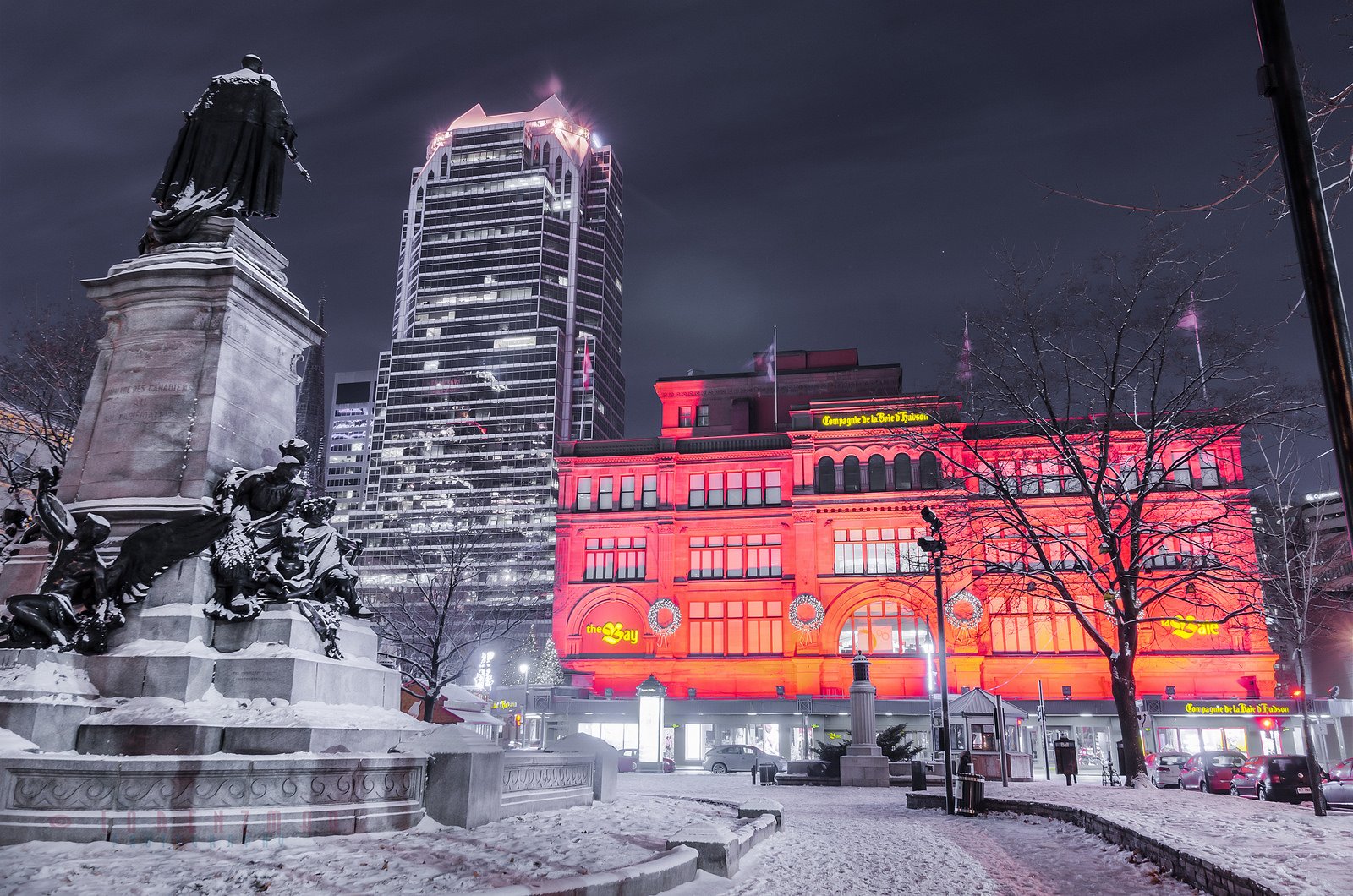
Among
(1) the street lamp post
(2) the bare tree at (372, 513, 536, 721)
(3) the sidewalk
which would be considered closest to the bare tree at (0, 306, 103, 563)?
(2) the bare tree at (372, 513, 536, 721)

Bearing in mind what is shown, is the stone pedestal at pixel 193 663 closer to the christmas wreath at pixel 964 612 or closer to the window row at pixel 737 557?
the christmas wreath at pixel 964 612

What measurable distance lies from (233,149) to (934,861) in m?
14.1

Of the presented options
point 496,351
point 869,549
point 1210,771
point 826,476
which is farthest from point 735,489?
point 496,351

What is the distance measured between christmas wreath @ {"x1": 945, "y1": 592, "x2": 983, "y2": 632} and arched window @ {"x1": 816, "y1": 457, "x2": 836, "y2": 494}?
36.3ft

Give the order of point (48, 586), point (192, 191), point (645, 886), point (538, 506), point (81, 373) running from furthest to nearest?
point (538, 506), point (81, 373), point (192, 191), point (48, 586), point (645, 886)

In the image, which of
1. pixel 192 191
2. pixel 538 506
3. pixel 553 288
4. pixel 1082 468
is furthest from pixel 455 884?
pixel 553 288

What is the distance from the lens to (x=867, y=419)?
60688 mm

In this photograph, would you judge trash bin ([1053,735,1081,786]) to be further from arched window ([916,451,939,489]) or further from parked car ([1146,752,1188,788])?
arched window ([916,451,939,489])

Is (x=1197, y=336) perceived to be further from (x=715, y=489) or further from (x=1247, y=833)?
(x=715, y=489)

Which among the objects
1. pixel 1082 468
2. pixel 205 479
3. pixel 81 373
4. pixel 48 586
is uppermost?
pixel 81 373

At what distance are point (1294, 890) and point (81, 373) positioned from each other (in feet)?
88.5

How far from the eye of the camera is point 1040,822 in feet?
56.4

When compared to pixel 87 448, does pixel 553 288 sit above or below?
A: above

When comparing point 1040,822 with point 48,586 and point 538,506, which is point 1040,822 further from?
point 538,506
